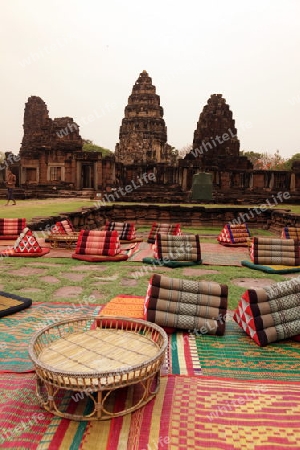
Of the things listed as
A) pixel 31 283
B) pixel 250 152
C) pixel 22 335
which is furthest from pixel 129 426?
pixel 250 152

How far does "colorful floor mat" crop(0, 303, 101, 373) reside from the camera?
3.23m

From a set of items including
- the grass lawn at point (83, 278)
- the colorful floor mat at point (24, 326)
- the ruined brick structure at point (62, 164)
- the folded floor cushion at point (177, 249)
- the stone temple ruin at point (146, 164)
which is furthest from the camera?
the ruined brick structure at point (62, 164)

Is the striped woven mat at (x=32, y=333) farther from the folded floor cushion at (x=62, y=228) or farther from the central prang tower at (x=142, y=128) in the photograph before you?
the central prang tower at (x=142, y=128)

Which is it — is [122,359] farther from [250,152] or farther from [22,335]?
[250,152]

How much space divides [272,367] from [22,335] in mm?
2340

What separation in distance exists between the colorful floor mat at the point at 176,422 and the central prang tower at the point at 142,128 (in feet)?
123

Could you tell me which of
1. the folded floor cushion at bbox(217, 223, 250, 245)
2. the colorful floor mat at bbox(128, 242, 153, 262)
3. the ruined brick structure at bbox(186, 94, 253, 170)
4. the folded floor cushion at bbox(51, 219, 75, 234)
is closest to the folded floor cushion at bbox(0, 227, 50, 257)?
the folded floor cushion at bbox(51, 219, 75, 234)

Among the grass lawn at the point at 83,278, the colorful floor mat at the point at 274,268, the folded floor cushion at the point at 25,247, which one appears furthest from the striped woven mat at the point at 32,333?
the folded floor cushion at the point at 25,247

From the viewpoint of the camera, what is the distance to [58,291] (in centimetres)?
555

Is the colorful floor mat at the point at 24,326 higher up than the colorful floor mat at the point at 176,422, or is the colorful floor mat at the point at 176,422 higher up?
the colorful floor mat at the point at 176,422

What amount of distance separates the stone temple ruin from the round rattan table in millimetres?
18805

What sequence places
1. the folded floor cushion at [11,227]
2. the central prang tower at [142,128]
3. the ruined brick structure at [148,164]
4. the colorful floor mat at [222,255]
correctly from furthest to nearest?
the central prang tower at [142,128] < the ruined brick structure at [148,164] < the folded floor cushion at [11,227] < the colorful floor mat at [222,255]

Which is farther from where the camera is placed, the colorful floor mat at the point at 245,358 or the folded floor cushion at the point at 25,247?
the folded floor cushion at the point at 25,247

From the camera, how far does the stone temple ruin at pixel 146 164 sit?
2830 centimetres
